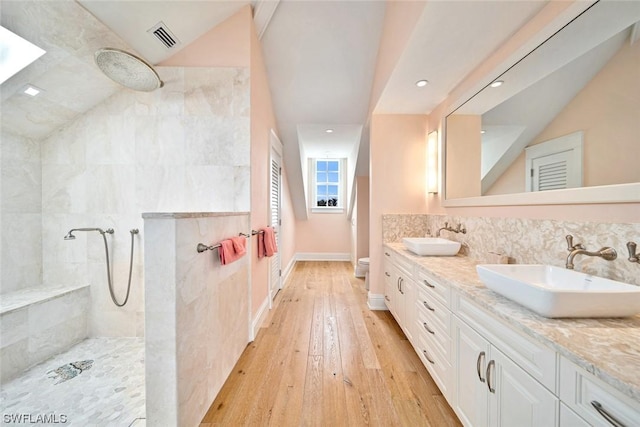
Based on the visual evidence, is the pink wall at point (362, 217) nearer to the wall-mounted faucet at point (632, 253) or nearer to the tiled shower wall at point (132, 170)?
the tiled shower wall at point (132, 170)

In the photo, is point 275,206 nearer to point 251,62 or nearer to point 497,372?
point 251,62

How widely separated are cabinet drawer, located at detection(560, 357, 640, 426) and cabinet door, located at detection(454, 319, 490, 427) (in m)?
0.34

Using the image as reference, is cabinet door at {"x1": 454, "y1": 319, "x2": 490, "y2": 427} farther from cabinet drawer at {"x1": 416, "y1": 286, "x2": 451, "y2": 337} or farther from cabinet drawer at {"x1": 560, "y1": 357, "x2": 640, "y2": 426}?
cabinet drawer at {"x1": 560, "y1": 357, "x2": 640, "y2": 426}

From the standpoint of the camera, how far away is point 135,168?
213 centimetres

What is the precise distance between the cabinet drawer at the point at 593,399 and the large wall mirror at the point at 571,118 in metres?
0.78

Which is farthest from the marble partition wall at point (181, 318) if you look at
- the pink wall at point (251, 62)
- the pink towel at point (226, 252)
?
the pink wall at point (251, 62)

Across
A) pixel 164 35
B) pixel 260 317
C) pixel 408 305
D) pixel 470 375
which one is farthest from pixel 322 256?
pixel 164 35

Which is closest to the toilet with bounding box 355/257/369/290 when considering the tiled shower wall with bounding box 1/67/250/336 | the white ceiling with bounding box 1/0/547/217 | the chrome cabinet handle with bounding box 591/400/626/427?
the white ceiling with bounding box 1/0/547/217

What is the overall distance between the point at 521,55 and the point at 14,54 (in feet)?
10.8

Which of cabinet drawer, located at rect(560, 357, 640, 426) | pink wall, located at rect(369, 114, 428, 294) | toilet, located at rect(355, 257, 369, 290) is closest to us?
cabinet drawer, located at rect(560, 357, 640, 426)

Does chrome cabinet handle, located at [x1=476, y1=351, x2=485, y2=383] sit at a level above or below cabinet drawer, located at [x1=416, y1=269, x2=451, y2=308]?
below

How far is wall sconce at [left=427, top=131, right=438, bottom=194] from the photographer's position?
2.57 metres

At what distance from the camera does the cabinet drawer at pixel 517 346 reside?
29.1 inches

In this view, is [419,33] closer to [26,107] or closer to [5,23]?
[5,23]
